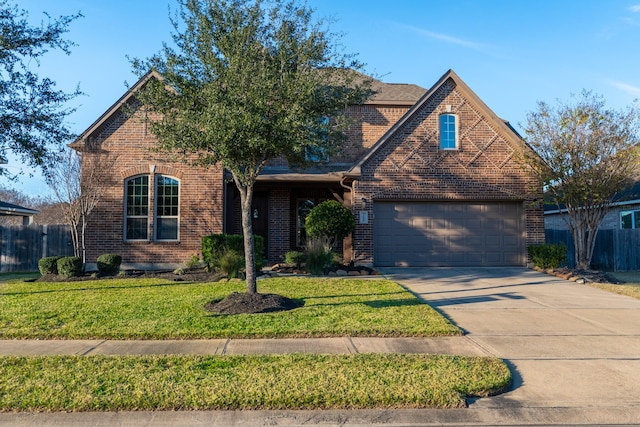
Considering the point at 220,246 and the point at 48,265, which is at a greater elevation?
the point at 220,246

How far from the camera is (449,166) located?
1549 centimetres

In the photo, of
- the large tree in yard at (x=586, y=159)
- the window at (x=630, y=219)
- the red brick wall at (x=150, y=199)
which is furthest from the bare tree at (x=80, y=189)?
the window at (x=630, y=219)

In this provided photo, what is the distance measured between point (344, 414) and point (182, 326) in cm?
387

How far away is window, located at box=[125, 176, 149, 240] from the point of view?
50.4 feet

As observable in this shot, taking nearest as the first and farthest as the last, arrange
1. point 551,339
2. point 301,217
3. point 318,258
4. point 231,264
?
1. point 551,339
2. point 231,264
3. point 318,258
4. point 301,217

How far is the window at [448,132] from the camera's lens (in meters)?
15.6

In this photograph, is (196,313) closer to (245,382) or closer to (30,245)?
(245,382)

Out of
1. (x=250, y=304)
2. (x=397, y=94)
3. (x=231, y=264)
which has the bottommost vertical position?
(x=250, y=304)

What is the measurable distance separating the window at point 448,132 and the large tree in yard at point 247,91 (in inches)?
282

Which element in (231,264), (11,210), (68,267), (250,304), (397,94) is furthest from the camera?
(397,94)

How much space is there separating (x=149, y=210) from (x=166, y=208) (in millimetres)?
531

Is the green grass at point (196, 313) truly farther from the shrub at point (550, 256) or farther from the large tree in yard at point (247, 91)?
the shrub at point (550, 256)

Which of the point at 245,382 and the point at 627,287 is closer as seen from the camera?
the point at 245,382

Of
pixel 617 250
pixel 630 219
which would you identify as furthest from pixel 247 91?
pixel 630 219
